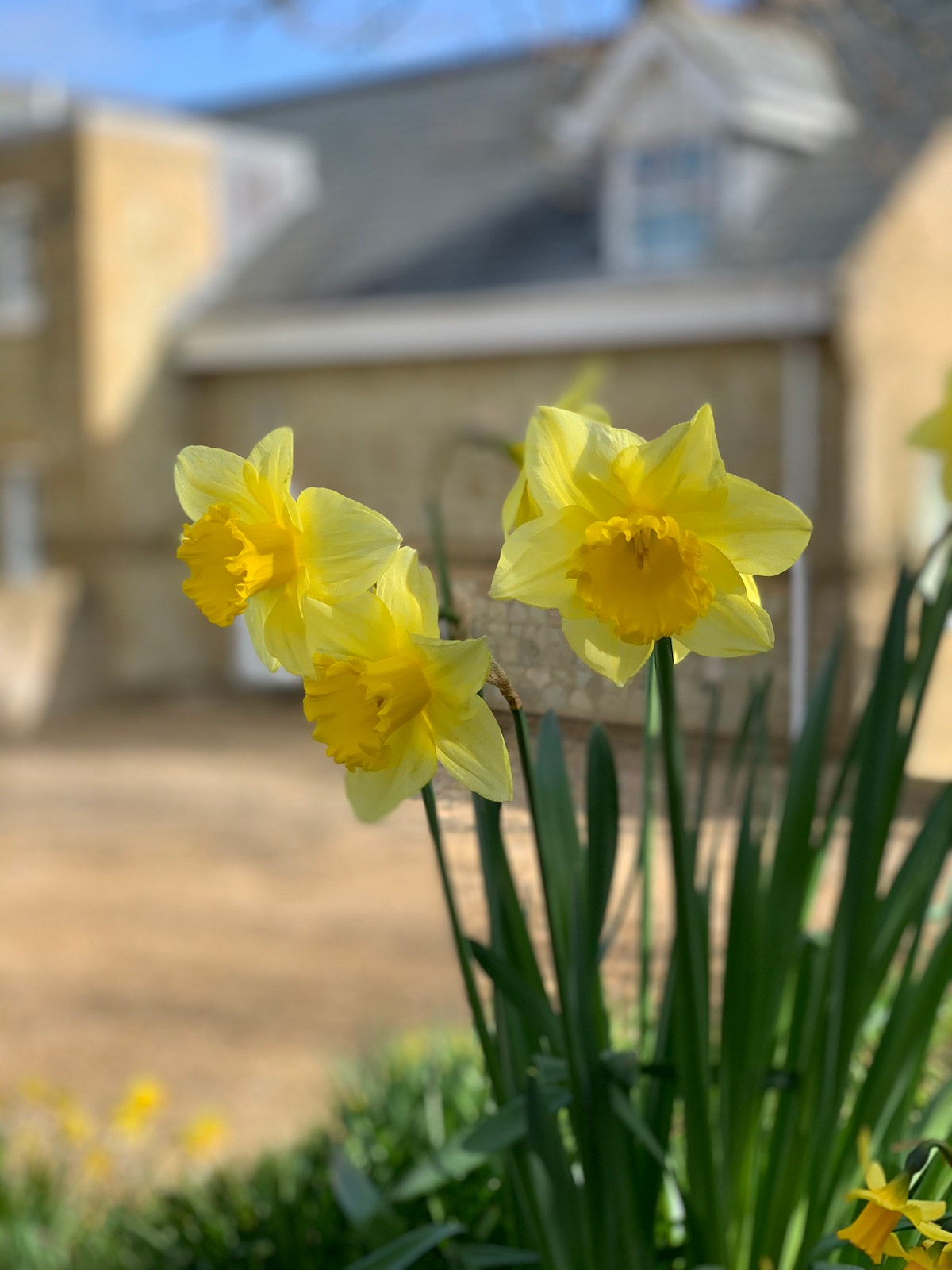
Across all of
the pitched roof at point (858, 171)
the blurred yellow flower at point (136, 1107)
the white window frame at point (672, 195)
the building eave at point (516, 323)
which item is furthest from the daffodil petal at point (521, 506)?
the white window frame at point (672, 195)

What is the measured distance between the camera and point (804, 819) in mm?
1196

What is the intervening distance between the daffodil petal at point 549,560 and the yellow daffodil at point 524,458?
0.06m

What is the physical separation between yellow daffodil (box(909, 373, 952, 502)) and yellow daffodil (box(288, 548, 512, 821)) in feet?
2.00

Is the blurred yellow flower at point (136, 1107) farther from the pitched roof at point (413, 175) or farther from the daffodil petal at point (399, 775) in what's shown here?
the pitched roof at point (413, 175)

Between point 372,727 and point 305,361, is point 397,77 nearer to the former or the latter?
point 305,361

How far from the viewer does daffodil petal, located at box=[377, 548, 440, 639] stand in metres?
0.91

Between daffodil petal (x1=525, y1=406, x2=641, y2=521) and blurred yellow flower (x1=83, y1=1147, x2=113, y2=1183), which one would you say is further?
blurred yellow flower (x1=83, y1=1147, x2=113, y2=1183)

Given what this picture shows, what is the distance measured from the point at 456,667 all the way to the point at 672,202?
10343mm

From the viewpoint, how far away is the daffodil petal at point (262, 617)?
36.6 inches

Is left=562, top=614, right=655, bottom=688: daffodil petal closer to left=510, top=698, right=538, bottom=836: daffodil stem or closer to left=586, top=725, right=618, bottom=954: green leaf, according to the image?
left=510, top=698, right=538, bottom=836: daffodil stem

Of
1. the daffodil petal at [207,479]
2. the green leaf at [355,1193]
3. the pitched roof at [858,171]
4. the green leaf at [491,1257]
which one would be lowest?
the green leaf at [355,1193]

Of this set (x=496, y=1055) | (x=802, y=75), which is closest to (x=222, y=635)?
(x=802, y=75)

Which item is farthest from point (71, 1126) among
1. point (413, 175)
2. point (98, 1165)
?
point (413, 175)

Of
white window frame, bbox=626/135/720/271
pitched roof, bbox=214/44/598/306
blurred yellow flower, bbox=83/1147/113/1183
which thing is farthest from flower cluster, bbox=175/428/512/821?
white window frame, bbox=626/135/720/271
